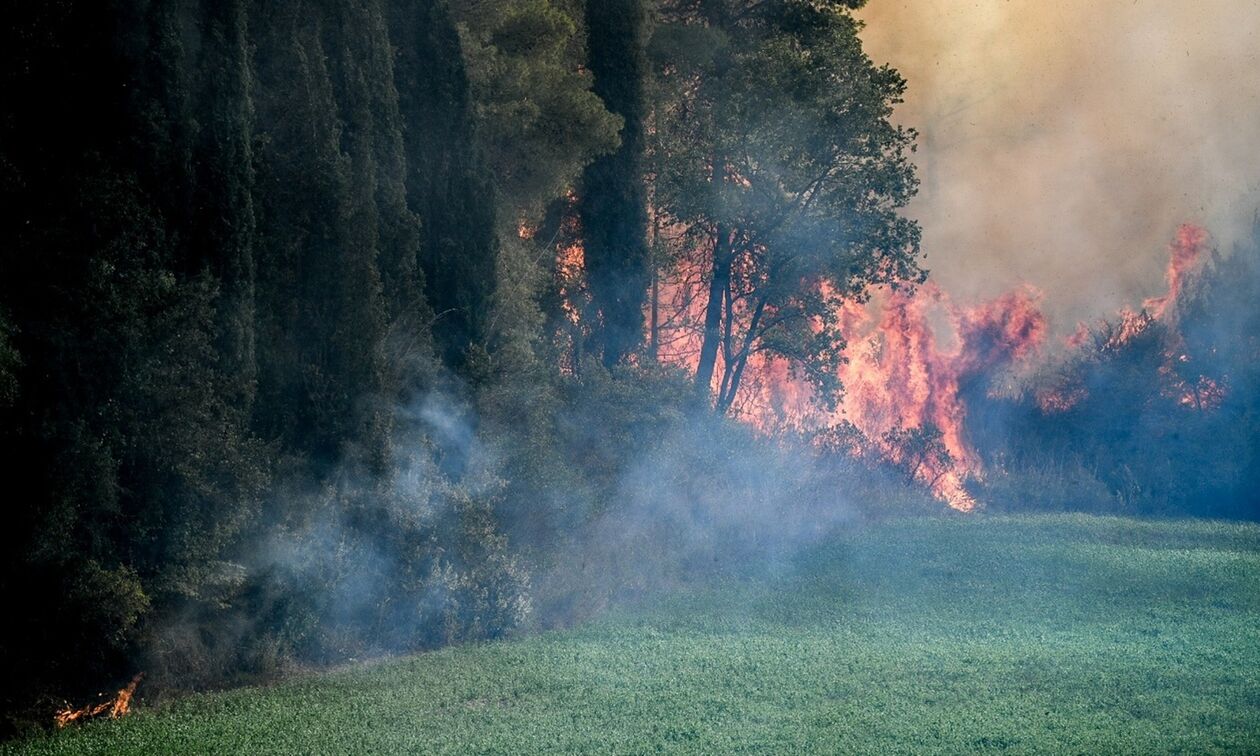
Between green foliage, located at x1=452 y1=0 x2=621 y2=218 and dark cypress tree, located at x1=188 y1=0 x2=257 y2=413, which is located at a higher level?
green foliage, located at x1=452 y1=0 x2=621 y2=218

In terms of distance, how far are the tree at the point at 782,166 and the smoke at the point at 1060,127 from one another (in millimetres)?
8458

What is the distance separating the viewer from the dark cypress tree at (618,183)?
24.7 m

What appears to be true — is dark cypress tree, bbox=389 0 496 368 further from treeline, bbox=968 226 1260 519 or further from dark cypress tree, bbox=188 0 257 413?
treeline, bbox=968 226 1260 519

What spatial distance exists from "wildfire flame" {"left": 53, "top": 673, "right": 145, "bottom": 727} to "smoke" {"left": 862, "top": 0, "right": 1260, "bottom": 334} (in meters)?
29.0

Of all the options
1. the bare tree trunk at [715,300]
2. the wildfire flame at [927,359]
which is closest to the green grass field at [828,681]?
the bare tree trunk at [715,300]

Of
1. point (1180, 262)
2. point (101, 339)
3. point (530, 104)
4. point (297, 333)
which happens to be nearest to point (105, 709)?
point (101, 339)

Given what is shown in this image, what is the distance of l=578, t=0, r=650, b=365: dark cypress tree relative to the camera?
24.7 metres

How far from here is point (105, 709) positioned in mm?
10734

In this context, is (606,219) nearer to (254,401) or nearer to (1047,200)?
(254,401)

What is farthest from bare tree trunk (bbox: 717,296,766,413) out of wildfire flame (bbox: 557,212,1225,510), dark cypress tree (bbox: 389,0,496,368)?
dark cypress tree (bbox: 389,0,496,368)

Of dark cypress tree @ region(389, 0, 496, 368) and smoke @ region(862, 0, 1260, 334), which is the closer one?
dark cypress tree @ region(389, 0, 496, 368)

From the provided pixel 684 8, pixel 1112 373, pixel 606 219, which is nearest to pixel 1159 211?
pixel 1112 373

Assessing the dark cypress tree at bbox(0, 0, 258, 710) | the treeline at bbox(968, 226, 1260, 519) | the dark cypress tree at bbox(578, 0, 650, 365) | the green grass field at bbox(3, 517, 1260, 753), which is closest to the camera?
the dark cypress tree at bbox(0, 0, 258, 710)

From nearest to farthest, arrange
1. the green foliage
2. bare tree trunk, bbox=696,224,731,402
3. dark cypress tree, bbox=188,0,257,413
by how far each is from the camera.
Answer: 1. dark cypress tree, bbox=188,0,257,413
2. the green foliage
3. bare tree trunk, bbox=696,224,731,402
